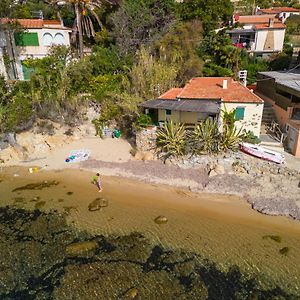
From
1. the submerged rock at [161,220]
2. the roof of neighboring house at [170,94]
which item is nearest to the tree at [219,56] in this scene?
the roof of neighboring house at [170,94]

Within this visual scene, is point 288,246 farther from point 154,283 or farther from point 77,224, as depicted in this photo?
point 77,224

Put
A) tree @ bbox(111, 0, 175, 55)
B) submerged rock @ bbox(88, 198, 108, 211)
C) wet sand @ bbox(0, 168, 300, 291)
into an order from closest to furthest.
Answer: wet sand @ bbox(0, 168, 300, 291)
submerged rock @ bbox(88, 198, 108, 211)
tree @ bbox(111, 0, 175, 55)

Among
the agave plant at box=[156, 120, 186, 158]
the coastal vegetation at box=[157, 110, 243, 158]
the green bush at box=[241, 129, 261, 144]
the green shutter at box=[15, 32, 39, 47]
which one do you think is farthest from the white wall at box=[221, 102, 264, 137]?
the green shutter at box=[15, 32, 39, 47]

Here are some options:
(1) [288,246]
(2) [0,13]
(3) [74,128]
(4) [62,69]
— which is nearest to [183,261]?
(1) [288,246]

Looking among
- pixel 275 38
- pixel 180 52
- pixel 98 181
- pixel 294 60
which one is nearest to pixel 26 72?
pixel 180 52

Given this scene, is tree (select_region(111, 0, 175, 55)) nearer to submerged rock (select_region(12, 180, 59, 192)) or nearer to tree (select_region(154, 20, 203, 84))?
tree (select_region(154, 20, 203, 84))

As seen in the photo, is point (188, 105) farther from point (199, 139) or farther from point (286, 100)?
point (286, 100)

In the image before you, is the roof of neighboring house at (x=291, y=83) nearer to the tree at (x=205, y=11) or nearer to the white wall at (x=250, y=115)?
the white wall at (x=250, y=115)
